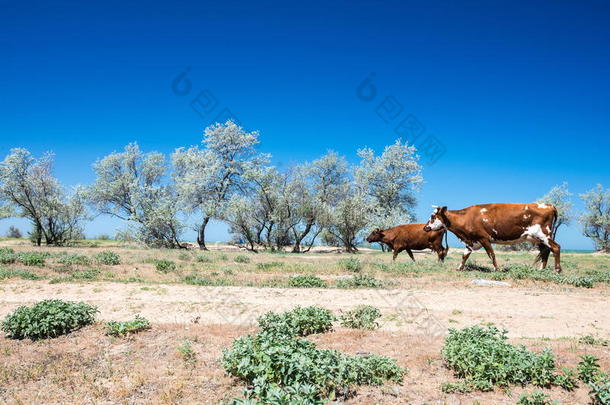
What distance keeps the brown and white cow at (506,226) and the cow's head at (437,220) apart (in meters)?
0.62

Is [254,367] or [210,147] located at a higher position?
[210,147]

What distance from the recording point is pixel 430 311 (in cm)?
1047

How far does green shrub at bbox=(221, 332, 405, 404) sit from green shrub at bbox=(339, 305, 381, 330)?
7.74 ft

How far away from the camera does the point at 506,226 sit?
1831cm

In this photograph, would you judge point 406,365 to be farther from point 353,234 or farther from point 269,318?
point 353,234

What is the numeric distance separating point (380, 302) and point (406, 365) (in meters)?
5.05

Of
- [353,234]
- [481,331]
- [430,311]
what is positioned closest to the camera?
[481,331]

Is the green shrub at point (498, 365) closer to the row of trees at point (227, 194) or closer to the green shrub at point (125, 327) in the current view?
the green shrub at point (125, 327)

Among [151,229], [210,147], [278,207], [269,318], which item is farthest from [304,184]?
[269,318]

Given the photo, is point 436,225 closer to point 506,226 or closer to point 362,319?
point 506,226

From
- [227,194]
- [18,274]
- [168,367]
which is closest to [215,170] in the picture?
[227,194]

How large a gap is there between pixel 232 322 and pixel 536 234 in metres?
13.9

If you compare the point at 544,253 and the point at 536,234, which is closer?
the point at 536,234

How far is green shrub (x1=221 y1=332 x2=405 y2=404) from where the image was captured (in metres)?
5.59
